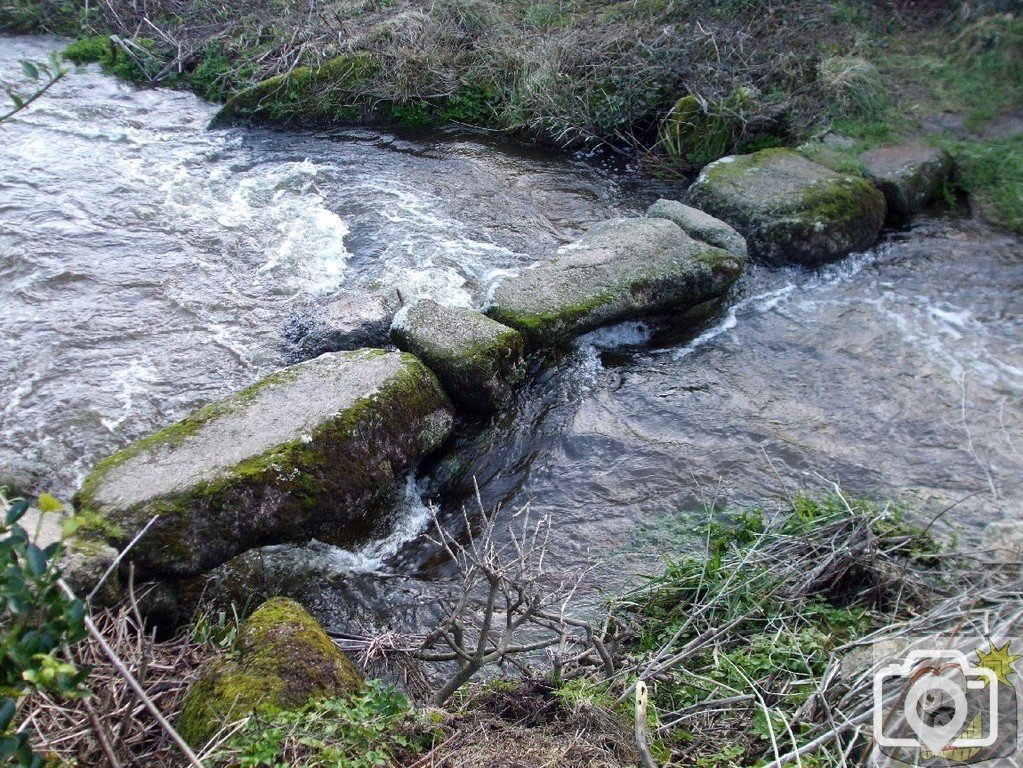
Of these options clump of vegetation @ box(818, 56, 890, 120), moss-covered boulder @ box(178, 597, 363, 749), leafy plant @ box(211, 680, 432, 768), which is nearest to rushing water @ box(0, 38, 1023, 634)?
moss-covered boulder @ box(178, 597, 363, 749)

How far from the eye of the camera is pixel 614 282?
4.88 meters

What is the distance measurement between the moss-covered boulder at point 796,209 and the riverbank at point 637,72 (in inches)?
32.4

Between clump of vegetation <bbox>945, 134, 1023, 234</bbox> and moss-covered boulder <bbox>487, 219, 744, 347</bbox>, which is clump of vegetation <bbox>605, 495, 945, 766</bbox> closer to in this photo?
moss-covered boulder <bbox>487, 219, 744, 347</bbox>

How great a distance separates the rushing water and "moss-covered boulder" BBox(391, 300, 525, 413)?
0.66ft

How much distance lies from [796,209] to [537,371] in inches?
99.5

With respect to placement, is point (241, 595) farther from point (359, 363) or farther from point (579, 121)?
point (579, 121)

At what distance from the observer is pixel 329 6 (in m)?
9.11

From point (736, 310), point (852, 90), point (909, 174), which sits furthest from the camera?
point (852, 90)

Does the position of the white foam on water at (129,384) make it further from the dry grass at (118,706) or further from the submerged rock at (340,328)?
the dry grass at (118,706)

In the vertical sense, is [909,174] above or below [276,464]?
above

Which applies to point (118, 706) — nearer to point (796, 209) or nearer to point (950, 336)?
point (950, 336)

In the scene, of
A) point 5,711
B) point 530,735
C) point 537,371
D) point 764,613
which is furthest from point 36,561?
point 537,371

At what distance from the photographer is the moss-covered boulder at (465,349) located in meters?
4.14

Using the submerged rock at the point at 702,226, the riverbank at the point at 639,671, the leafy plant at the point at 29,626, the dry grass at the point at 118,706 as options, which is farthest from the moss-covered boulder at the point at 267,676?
the submerged rock at the point at 702,226
